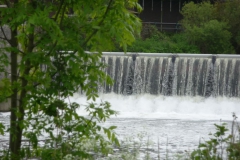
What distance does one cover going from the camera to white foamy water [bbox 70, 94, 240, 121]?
61.4 feet

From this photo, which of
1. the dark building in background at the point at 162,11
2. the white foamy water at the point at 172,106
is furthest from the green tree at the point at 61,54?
the dark building in background at the point at 162,11

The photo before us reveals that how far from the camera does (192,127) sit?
15.6 meters

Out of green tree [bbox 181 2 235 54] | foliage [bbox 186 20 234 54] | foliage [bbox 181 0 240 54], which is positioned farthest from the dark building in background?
Answer: foliage [bbox 186 20 234 54]

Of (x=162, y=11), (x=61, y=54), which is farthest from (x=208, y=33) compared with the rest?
(x=61, y=54)

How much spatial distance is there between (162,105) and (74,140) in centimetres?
1490

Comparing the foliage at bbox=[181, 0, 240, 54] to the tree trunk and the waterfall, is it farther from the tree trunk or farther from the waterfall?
the tree trunk

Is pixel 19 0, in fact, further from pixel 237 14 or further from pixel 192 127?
pixel 237 14

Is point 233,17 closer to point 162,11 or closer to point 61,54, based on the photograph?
point 162,11

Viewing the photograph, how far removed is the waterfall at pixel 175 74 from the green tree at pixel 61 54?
1556 cm

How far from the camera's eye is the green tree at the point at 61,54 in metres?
4.67

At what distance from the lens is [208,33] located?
3025 centimetres

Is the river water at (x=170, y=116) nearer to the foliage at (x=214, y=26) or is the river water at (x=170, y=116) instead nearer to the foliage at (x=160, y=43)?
the foliage at (x=160, y=43)

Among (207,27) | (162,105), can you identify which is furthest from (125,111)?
(207,27)

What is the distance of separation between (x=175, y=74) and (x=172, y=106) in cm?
178
